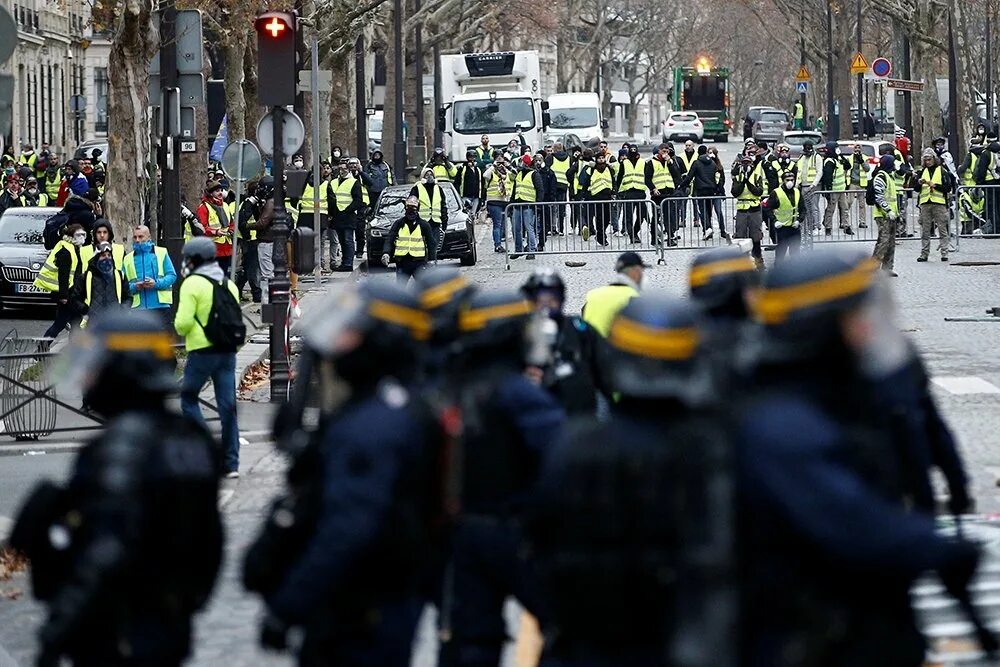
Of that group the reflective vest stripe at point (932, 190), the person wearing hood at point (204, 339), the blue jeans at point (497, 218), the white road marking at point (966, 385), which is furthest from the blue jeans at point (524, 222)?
the person wearing hood at point (204, 339)

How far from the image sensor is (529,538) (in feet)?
16.2

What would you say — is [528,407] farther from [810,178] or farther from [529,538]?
[810,178]

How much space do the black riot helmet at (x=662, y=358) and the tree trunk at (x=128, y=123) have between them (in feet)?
65.1

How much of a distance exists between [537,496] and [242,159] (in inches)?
736

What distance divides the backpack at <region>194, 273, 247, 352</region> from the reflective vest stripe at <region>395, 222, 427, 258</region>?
451 inches

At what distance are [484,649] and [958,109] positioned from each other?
4053 centimetres

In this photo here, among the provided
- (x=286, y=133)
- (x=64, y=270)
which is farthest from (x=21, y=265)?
(x=286, y=133)

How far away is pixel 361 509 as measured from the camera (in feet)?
17.1

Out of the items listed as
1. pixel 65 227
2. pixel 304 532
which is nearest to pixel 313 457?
pixel 304 532

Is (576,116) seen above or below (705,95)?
below

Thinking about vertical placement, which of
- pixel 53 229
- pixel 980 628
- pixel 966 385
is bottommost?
pixel 980 628

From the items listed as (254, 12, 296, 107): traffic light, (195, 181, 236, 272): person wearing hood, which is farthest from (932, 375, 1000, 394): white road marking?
(195, 181, 236, 272): person wearing hood

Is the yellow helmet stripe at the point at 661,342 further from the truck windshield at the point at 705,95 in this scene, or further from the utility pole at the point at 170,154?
the truck windshield at the point at 705,95

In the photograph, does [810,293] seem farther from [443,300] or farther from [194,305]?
[194,305]
